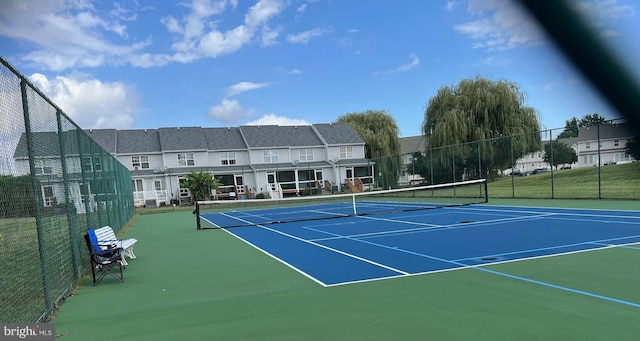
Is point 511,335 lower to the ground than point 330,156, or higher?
lower

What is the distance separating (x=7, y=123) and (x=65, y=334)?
6.78 feet

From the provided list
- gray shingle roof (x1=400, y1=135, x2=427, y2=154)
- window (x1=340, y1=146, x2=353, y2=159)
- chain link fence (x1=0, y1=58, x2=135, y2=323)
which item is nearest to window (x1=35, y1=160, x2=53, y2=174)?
chain link fence (x1=0, y1=58, x2=135, y2=323)

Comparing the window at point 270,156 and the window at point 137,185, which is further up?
the window at point 270,156

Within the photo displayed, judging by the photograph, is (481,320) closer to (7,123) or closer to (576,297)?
(576,297)

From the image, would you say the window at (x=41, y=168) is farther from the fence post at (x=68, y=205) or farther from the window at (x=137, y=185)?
the window at (x=137, y=185)

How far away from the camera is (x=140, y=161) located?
3697cm

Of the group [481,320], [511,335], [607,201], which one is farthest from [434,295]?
[607,201]

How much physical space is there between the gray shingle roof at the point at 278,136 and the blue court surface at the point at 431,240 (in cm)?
2703

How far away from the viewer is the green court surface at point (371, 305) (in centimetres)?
390

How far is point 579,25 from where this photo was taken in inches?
95.4

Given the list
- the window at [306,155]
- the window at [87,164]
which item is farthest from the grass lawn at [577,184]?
the window at [306,155]

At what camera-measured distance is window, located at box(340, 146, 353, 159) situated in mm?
41709

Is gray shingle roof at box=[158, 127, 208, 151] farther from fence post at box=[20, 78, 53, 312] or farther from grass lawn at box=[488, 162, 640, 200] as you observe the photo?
fence post at box=[20, 78, 53, 312]

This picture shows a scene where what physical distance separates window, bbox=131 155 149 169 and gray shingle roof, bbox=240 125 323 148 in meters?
8.66
